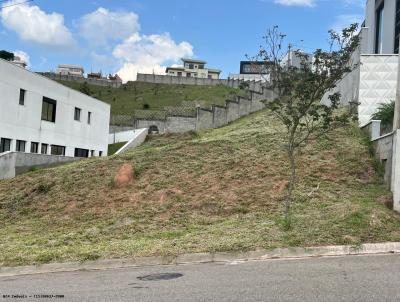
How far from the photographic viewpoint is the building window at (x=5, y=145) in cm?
2959

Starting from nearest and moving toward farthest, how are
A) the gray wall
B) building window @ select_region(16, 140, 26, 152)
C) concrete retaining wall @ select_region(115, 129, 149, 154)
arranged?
building window @ select_region(16, 140, 26, 152) → concrete retaining wall @ select_region(115, 129, 149, 154) → the gray wall

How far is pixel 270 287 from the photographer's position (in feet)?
25.6

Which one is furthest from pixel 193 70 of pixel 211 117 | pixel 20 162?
pixel 20 162

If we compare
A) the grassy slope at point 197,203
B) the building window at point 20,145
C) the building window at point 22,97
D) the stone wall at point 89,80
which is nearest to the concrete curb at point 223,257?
the grassy slope at point 197,203

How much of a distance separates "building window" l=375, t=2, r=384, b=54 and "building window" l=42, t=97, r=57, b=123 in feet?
74.3

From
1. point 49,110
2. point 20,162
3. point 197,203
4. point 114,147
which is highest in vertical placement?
point 49,110

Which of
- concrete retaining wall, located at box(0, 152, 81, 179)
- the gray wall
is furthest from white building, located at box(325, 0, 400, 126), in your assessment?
the gray wall

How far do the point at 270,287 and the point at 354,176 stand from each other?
970 cm

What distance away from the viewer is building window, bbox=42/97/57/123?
34275mm

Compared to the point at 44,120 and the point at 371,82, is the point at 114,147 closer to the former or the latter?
the point at 44,120

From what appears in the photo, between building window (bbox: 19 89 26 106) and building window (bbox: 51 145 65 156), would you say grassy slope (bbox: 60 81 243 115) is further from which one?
building window (bbox: 19 89 26 106)

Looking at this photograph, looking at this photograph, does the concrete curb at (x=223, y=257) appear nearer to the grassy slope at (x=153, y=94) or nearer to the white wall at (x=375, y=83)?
the white wall at (x=375, y=83)

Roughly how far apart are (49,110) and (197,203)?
2219 centimetres

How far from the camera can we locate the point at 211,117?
40.5 meters
